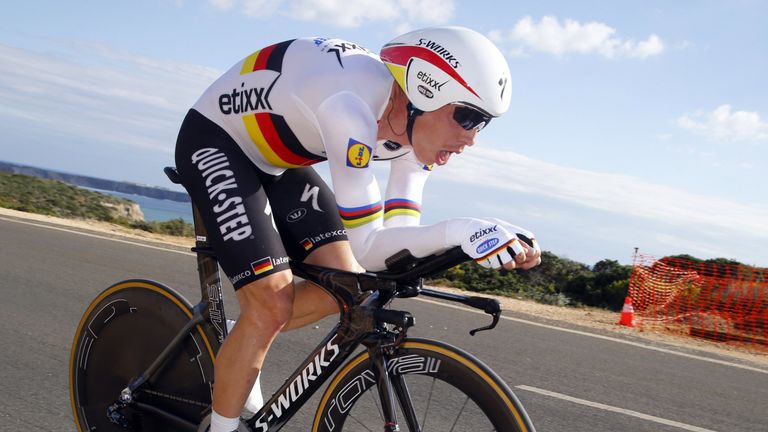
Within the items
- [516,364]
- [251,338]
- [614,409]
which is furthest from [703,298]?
[251,338]

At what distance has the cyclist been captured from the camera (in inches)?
100

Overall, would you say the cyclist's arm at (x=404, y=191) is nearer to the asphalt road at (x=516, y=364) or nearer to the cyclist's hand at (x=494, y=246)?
the cyclist's hand at (x=494, y=246)

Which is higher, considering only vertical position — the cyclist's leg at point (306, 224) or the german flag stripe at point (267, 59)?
the german flag stripe at point (267, 59)

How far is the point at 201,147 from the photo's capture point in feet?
9.98

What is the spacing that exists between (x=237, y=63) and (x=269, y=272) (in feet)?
3.11

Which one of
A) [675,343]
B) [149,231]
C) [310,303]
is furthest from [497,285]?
[310,303]

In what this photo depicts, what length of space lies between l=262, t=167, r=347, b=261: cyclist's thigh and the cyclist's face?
1.86ft

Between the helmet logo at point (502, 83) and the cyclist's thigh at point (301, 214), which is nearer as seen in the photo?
the helmet logo at point (502, 83)

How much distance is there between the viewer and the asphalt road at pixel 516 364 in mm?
4699

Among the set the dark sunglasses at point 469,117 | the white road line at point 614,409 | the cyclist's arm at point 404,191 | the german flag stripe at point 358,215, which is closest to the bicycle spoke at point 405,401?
the german flag stripe at point 358,215

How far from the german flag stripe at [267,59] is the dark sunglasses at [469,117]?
729 millimetres

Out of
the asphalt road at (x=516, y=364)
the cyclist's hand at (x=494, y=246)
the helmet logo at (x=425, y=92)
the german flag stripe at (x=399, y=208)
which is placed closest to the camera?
the cyclist's hand at (x=494, y=246)

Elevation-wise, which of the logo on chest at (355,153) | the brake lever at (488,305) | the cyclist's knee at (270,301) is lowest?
the cyclist's knee at (270,301)

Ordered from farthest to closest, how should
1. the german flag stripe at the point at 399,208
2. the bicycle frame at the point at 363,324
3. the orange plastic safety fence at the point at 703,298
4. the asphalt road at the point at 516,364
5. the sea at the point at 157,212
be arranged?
the sea at the point at 157,212
the orange plastic safety fence at the point at 703,298
the asphalt road at the point at 516,364
the german flag stripe at the point at 399,208
the bicycle frame at the point at 363,324
